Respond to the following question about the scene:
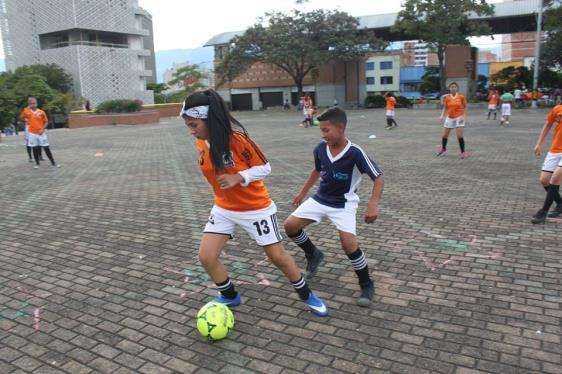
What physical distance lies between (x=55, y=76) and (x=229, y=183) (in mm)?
60781

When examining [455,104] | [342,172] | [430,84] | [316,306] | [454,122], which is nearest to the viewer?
[316,306]

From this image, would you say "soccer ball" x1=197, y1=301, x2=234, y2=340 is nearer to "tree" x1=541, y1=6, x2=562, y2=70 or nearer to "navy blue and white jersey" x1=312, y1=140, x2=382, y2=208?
"navy blue and white jersey" x1=312, y1=140, x2=382, y2=208

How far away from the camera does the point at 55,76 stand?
2216 inches

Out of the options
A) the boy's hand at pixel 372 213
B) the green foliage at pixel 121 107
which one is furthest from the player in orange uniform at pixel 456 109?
the green foliage at pixel 121 107

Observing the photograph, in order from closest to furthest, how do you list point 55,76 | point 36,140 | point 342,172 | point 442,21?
point 342,172 → point 36,140 → point 442,21 → point 55,76

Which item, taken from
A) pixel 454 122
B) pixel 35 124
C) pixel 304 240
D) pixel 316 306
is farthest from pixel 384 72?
pixel 316 306

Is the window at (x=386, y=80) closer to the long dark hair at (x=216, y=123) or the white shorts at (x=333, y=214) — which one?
the white shorts at (x=333, y=214)

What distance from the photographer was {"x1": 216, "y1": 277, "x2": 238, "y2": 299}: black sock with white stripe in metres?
3.81

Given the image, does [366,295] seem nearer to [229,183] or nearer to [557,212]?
[229,183]

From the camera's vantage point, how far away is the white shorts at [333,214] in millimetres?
3949

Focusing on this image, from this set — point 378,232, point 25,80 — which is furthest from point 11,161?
point 25,80

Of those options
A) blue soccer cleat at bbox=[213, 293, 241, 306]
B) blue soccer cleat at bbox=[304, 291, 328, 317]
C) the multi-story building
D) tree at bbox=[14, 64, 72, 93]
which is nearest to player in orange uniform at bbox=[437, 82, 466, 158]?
blue soccer cleat at bbox=[304, 291, 328, 317]

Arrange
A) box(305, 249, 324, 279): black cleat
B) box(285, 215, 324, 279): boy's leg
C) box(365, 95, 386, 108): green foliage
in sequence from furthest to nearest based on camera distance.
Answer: box(365, 95, 386, 108): green foliage, box(305, 249, 324, 279): black cleat, box(285, 215, 324, 279): boy's leg

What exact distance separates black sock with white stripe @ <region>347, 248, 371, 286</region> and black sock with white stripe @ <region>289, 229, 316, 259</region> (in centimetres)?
62
